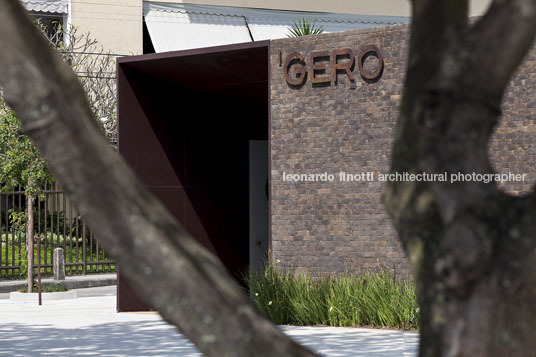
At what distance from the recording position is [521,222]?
3092 millimetres

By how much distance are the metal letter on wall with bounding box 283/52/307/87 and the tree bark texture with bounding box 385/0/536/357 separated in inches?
455

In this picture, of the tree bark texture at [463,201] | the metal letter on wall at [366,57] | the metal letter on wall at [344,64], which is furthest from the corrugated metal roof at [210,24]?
the tree bark texture at [463,201]

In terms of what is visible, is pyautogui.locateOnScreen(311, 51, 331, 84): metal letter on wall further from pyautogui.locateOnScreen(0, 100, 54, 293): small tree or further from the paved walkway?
pyautogui.locateOnScreen(0, 100, 54, 293): small tree

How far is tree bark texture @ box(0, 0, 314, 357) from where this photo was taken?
305cm

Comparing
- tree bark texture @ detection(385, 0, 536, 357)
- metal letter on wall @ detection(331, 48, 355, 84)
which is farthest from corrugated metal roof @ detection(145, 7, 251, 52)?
tree bark texture @ detection(385, 0, 536, 357)

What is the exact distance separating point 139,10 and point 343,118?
21.1 meters

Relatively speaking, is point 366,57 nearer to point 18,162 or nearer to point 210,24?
point 18,162

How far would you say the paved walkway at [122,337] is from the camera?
38.0ft

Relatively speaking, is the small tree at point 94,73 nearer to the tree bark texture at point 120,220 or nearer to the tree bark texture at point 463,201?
the tree bark texture at point 120,220

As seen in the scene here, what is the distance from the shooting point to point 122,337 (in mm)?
13172

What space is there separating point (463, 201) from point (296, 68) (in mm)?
11906

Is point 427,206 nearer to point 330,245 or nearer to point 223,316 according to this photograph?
point 223,316

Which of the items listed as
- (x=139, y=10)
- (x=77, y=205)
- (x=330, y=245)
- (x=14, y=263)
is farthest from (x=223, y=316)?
(x=139, y=10)

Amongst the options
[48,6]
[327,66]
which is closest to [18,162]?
[327,66]
